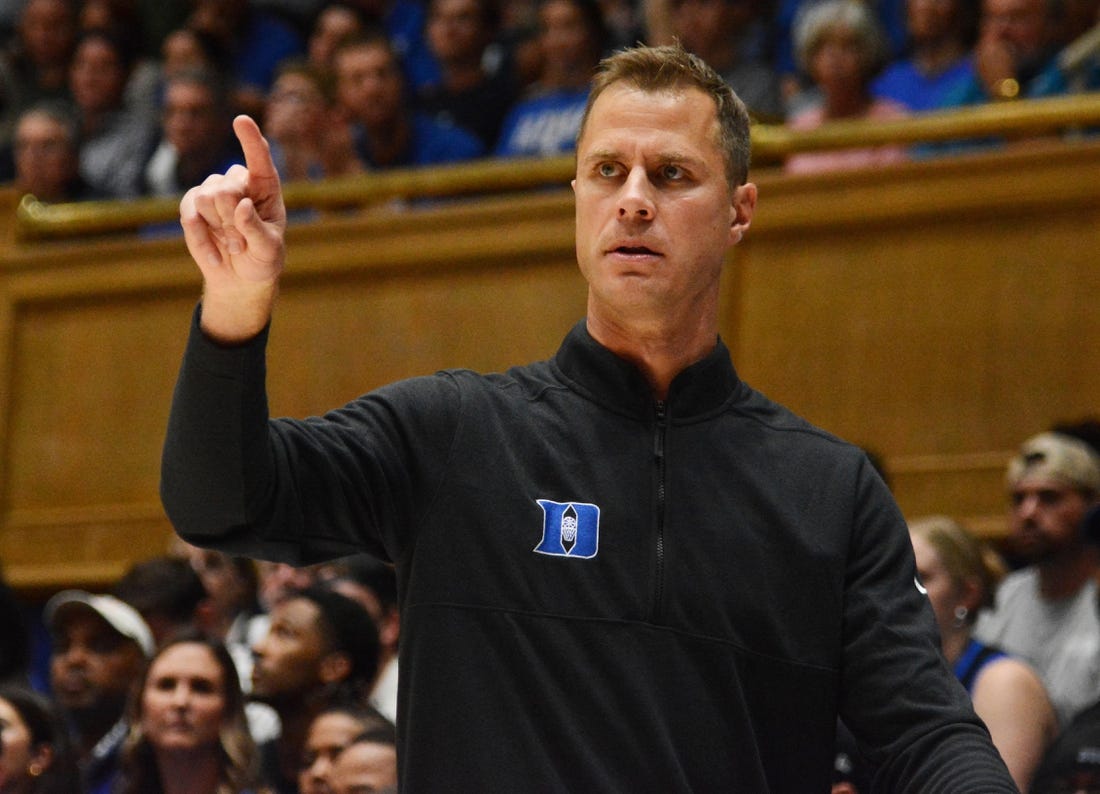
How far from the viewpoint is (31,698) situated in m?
4.02

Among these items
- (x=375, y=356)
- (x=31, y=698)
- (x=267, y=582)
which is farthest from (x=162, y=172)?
(x=31, y=698)

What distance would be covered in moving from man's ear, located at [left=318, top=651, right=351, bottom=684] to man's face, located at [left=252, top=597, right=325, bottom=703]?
1 centimetres

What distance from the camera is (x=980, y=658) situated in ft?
11.4

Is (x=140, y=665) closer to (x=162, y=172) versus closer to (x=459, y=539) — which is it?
(x=162, y=172)

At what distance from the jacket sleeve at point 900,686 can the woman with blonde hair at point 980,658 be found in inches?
53.4

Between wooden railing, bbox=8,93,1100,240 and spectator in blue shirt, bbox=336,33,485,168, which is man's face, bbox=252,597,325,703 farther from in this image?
spectator in blue shirt, bbox=336,33,485,168

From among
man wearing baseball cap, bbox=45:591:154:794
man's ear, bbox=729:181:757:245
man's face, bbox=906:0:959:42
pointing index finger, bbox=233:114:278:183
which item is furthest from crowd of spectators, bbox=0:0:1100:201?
pointing index finger, bbox=233:114:278:183

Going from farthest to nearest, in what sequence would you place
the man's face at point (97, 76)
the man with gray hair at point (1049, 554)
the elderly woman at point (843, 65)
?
1. the man's face at point (97, 76)
2. the elderly woman at point (843, 65)
3. the man with gray hair at point (1049, 554)

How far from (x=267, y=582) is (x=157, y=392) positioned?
121 centimetres

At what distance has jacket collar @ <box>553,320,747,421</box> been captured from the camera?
1885 mm

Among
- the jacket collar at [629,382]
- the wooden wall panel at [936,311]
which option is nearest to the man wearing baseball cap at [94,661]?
the wooden wall panel at [936,311]

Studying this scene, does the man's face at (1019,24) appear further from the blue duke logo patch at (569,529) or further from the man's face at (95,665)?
the blue duke logo patch at (569,529)

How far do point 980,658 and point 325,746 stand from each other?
1.29 metres

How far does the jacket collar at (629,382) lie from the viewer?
6.18 ft
